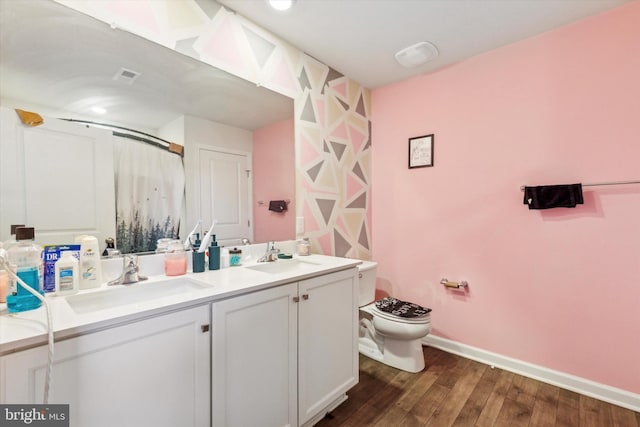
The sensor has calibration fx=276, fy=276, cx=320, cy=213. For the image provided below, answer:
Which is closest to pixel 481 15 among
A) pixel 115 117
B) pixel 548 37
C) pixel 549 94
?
pixel 548 37

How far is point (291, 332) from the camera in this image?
1.35 meters

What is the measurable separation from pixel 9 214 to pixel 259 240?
115 centimetres

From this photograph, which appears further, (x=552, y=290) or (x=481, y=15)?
(x=552, y=290)

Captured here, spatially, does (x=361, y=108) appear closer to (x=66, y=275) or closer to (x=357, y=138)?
(x=357, y=138)

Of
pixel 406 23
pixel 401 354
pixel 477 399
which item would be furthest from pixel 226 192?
pixel 477 399

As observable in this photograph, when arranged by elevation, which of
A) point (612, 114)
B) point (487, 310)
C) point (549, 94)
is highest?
point (549, 94)

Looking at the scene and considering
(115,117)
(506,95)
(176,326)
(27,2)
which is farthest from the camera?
(506,95)

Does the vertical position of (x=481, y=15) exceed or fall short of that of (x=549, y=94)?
it exceeds it

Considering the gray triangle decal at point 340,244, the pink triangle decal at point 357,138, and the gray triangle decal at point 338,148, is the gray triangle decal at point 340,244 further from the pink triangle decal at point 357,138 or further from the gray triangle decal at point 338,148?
the pink triangle decal at point 357,138

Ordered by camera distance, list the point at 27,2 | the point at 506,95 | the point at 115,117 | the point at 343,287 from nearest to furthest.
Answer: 1. the point at 27,2
2. the point at 115,117
3. the point at 343,287
4. the point at 506,95

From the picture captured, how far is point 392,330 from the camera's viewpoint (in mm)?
2006

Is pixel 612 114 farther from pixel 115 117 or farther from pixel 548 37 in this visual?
pixel 115 117

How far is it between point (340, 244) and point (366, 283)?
406 millimetres

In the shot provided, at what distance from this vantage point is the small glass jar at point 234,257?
5.33 feet
